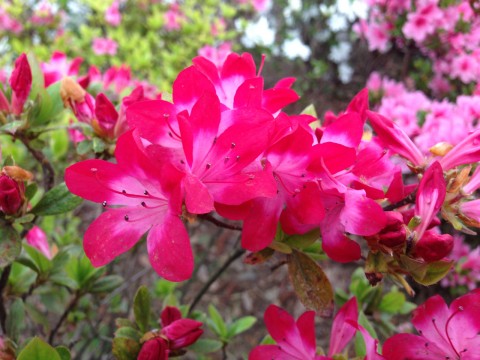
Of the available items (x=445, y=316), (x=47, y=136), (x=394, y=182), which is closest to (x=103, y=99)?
(x=394, y=182)

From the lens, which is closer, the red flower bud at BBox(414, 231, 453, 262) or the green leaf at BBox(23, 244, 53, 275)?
the red flower bud at BBox(414, 231, 453, 262)

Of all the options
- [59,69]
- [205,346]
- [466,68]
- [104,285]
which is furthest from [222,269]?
[466,68]

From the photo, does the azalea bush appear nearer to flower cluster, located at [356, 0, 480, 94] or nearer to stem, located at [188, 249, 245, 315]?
stem, located at [188, 249, 245, 315]

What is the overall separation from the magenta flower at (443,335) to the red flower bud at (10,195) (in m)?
0.65

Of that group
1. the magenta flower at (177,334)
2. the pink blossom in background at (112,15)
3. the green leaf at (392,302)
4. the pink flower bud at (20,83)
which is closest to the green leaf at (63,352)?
the magenta flower at (177,334)

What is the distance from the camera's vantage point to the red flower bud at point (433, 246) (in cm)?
66

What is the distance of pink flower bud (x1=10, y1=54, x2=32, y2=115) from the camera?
89 centimetres

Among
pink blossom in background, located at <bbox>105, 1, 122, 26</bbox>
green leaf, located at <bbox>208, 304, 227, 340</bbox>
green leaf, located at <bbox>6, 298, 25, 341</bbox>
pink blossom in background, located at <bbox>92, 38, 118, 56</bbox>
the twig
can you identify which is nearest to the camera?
the twig

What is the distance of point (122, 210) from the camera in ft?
2.22

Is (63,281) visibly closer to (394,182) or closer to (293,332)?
(293,332)

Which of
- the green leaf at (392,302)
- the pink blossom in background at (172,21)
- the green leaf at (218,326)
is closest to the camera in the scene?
the green leaf at (392,302)

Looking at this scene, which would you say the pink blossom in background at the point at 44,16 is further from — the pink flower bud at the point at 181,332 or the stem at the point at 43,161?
the pink flower bud at the point at 181,332

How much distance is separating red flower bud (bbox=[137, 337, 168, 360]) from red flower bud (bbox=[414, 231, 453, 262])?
1.41 feet

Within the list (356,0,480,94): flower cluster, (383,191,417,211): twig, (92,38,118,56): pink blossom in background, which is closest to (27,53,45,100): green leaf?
(383,191,417,211): twig
